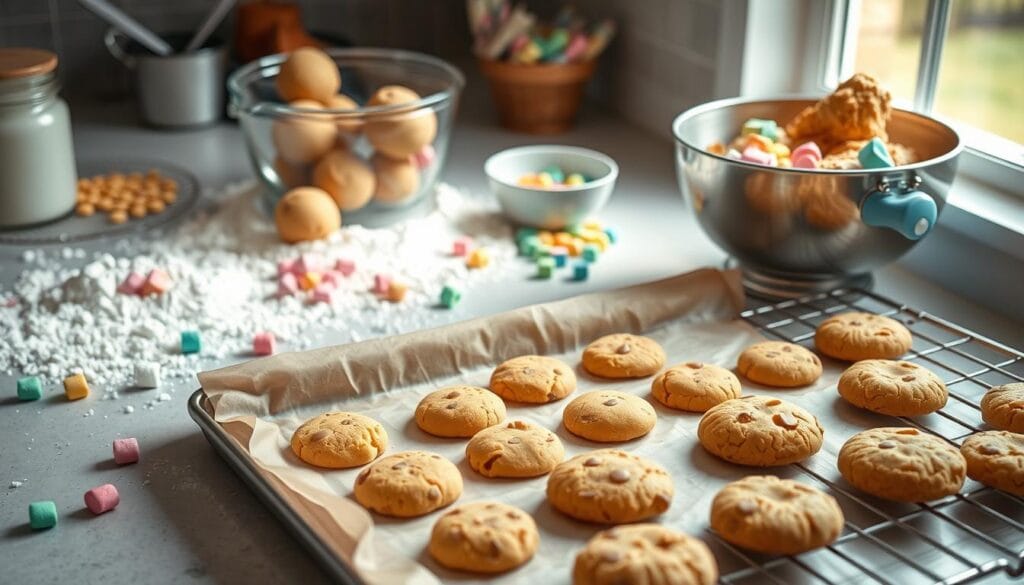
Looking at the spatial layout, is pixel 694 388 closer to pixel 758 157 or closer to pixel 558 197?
pixel 758 157

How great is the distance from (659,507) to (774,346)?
32 centimetres

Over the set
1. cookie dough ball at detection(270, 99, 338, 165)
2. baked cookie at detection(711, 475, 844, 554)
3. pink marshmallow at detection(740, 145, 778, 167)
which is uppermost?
pink marshmallow at detection(740, 145, 778, 167)

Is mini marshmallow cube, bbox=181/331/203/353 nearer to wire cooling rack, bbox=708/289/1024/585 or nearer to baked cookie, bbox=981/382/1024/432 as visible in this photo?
wire cooling rack, bbox=708/289/1024/585

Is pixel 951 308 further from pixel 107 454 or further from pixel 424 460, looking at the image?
pixel 107 454

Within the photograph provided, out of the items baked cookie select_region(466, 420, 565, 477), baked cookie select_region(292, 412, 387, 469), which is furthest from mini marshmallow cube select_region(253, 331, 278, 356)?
baked cookie select_region(466, 420, 565, 477)

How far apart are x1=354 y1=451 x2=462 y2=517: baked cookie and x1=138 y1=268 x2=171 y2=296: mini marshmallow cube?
1.64 feet

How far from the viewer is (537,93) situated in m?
1.84

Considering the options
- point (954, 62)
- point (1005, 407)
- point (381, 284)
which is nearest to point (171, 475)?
point (381, 284)

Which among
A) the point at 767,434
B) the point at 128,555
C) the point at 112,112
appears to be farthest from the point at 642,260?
the point at 112,112

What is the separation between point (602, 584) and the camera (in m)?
0.75

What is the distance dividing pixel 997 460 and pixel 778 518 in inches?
8.6

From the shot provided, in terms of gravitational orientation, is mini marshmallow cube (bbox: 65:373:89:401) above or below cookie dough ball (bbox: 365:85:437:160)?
below

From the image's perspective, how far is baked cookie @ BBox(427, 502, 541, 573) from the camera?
800 mm

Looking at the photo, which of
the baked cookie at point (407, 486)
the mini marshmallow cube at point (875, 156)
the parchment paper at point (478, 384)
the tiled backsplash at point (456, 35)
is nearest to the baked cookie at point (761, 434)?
the parchment paper at point (478, 384)
